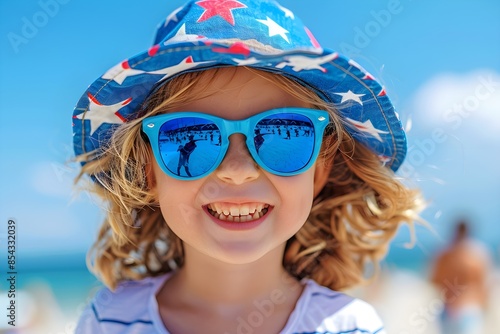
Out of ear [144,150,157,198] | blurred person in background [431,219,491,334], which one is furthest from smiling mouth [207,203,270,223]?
blurred person in background [431,219,491,334]

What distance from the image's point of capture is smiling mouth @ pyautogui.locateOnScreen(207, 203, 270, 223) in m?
2.02

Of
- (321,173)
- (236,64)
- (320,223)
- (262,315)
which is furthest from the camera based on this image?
(320,223)

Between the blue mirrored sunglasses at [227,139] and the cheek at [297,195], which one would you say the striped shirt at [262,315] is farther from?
the blue mirrored sunglasses at [227,139]

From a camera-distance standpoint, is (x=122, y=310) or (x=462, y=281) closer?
(x=122, y=310)

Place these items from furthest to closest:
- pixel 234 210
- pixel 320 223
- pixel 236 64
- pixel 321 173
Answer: pixel 320 223
pixel 321 173
pixel 234 210
pixel 236 64

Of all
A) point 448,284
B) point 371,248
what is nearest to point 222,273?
point 371,248

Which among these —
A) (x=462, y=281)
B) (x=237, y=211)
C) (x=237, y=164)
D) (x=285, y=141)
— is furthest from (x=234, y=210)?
(x=462, y=281)

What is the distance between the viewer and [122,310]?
2.25 metres

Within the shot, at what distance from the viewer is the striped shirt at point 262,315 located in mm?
2156

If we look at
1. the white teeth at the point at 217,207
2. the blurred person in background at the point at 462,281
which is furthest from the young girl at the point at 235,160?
the blurred person in background at the point at 462,281

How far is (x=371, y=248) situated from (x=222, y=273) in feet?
2.58

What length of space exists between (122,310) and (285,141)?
95cm

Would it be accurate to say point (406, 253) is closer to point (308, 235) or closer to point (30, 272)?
point (30, 272)

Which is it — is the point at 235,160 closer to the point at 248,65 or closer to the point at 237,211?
the point at 237,211
